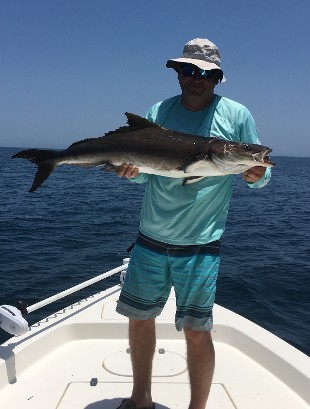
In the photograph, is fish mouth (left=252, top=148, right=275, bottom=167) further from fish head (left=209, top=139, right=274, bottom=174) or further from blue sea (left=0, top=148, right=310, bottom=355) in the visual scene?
blue sea (left=0, top=148, right=310, bottom=355)

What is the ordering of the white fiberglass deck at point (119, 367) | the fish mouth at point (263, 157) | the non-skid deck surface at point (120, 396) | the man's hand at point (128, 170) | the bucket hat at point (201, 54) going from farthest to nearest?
the white fiberglass deck at point (119, 367)
the non-skid deck surface at point (120, 396)
the man's hand at point (128, 170)
the bucket hat at point (201, 54)
the fish mouth at point (263, 157)

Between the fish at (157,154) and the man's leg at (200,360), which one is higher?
the fish at (157,154)

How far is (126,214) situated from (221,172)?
1841cm

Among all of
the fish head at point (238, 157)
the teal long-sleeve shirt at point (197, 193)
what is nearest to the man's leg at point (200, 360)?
the teal long-sleeve shirt at point (197, 193)

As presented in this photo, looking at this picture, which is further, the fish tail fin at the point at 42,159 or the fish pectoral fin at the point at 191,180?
the fish tail fin at the point at 42,159

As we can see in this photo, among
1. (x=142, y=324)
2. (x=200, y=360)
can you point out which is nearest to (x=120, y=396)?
(x=142, y=324)

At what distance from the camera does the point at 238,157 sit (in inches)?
124

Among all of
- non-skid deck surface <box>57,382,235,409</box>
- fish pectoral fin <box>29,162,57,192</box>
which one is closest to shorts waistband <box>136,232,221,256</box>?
fish pectoral fin <box>29,162,57,192</box>

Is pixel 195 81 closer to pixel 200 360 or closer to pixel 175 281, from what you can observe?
pixel 175 281

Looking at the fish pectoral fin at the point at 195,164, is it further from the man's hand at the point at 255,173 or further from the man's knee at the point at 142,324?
the man's knee at the point at 142,324

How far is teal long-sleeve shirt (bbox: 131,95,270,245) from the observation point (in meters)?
3.29

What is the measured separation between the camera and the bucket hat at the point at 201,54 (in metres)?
3.33

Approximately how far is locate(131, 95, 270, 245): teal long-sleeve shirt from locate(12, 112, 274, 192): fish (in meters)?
0.11

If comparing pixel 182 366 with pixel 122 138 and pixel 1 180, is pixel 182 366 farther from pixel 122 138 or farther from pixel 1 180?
pixel 1 180
